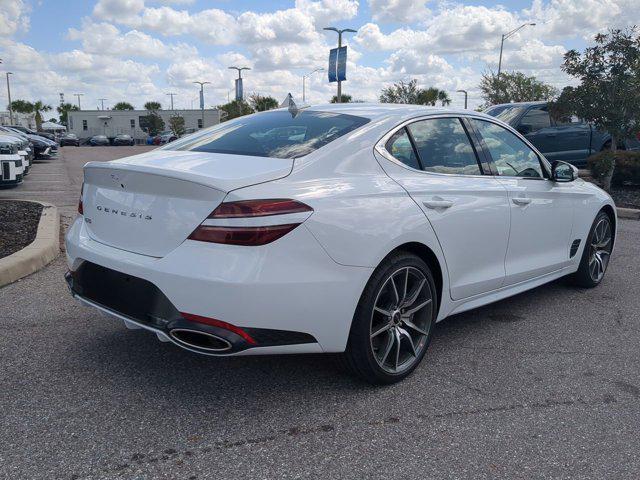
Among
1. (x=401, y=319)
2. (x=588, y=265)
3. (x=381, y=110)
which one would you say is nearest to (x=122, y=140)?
(x=588, y=265)

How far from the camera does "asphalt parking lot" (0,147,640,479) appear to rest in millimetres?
2537

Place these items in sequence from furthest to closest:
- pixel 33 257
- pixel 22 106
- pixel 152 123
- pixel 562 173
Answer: pixel 22 106, pixel 152 123, pixel 33 257, pixel 562 173

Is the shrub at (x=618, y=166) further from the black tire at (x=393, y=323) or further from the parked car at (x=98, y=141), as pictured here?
the parked car at (x=98, y=141)

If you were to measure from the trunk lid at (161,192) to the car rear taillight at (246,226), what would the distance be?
0.17ft

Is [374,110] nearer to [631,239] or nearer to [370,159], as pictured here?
[370,159]

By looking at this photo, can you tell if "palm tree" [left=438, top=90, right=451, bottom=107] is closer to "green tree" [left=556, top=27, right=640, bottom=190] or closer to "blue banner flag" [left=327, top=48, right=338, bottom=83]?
"blue banner flag" [left=327, top=48, right=338, bottom=83]

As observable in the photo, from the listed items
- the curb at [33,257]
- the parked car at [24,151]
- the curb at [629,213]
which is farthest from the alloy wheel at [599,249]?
the parked car at [24,151]

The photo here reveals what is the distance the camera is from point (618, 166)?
12500mm

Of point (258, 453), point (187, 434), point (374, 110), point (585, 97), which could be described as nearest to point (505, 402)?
point (258, 453)

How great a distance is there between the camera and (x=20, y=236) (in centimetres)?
652

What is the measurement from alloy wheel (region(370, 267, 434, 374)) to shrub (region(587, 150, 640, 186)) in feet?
32.2

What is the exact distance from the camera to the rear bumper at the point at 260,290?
2648 millimetres

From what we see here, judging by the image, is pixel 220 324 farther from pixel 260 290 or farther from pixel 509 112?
pixel 509 112

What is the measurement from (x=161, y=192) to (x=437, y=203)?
1.56 metres
